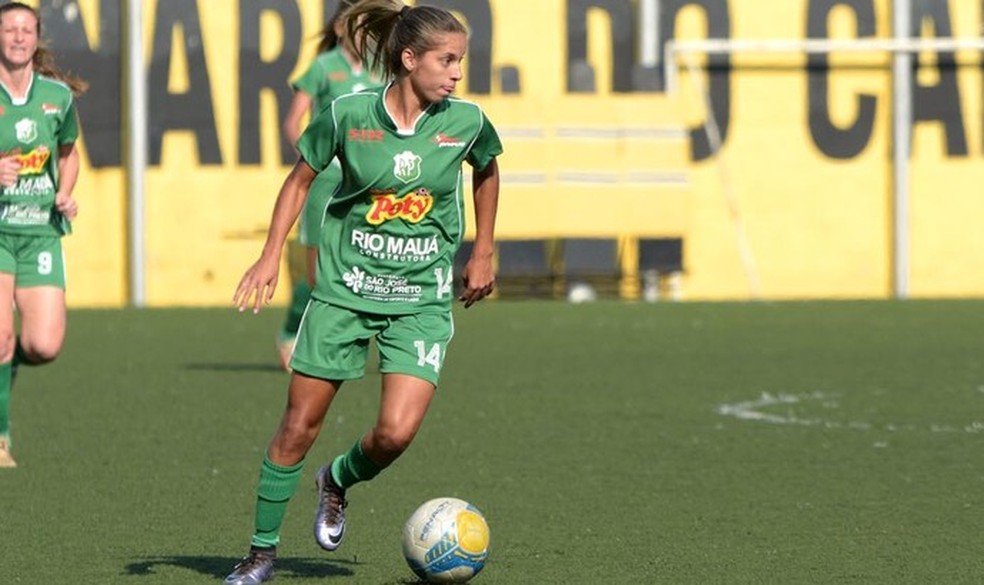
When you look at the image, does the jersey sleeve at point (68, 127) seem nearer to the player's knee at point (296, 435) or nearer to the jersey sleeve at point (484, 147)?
the jersey sleeve at point (484, 147)

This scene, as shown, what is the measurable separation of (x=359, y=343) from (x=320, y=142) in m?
0.62

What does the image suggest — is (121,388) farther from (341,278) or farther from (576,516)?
(341,278)

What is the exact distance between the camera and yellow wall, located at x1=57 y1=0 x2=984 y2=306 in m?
22.3

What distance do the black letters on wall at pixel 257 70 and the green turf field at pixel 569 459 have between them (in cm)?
459

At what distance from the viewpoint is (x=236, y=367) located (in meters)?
15.5

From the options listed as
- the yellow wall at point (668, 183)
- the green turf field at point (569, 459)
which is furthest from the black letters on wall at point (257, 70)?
the green turf field at point (569, 459)

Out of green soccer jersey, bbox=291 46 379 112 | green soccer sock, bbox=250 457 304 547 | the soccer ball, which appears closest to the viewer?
the soccer ball

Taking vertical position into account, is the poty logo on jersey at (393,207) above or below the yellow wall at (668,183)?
above

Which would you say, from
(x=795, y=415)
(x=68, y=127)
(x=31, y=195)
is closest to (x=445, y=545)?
(x=31, y=195)

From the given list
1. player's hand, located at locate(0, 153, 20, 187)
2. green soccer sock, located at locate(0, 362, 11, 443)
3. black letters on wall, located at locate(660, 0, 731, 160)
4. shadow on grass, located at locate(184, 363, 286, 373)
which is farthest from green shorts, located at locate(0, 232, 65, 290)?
black letters on wall, located at locate(660, 0, 731, 160)

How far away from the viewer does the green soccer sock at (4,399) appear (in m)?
10.3

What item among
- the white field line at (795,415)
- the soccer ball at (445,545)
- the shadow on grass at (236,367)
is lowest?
the shadow on grass at (236,367)

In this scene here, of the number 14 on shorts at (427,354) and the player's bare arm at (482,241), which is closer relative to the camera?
the number 14 on shorts at (427,354)

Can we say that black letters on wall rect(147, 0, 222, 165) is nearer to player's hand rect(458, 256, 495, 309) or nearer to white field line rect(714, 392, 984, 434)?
white field line rect(714, 392, 984, 434)
